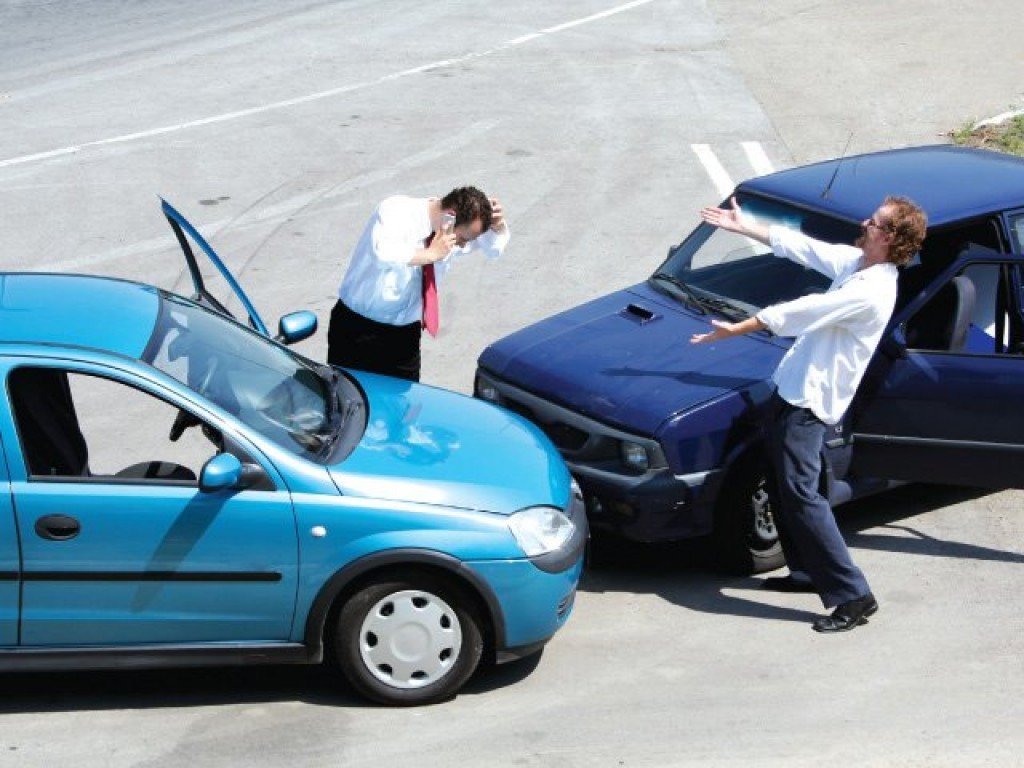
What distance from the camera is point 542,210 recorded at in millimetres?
13977

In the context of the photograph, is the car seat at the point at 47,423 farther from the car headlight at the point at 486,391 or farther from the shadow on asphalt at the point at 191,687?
the car headlight at the point at 486,391

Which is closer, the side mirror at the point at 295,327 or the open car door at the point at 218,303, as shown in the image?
the open car door at the point at 218,303

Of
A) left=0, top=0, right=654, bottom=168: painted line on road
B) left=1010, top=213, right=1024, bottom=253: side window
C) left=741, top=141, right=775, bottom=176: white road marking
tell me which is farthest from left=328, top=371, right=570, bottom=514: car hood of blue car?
left=0, top=0, right=654, bottom=168: painted line on road

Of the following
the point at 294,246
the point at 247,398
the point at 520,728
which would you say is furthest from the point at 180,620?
the point at 294,246

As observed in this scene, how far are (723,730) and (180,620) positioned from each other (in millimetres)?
2180

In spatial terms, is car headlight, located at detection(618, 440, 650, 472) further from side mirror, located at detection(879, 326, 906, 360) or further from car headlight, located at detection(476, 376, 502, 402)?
side mirror, located at detection(879, 326, 906, 360)

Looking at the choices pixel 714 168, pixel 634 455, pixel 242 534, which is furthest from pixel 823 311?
pixel 714 168

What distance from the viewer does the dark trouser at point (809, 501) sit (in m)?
7.50

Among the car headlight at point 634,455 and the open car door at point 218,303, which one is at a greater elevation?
the open car door at point 218,303

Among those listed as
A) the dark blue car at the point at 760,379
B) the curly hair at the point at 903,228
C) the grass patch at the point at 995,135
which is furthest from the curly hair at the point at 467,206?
the grass patch at the point at 995,135

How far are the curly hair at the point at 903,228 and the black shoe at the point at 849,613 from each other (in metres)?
1.56

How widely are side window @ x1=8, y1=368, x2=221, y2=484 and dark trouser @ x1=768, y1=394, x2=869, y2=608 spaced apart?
255 centimetres

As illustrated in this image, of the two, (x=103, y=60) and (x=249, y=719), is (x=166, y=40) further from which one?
(x=249, y=719)

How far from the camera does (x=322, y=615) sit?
21.4 ft
